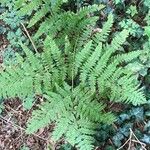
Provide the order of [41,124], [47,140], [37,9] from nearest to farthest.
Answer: [41,124], [47,140], [37,9]

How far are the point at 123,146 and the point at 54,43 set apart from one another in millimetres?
1400

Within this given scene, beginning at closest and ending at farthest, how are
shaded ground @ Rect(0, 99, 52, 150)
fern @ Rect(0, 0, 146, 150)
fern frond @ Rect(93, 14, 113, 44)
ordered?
fern @ Rect(0, 0, 146, 150) < fern frond @ Rect(93, 14, 113, 44) < shaded ground @ Rect(0, 99, 52, 150)

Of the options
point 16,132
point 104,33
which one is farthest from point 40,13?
point 16,132

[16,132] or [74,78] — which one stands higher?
[74,78]

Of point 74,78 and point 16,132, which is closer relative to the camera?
point 74,78

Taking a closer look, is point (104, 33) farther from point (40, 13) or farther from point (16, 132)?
point (16, 132)

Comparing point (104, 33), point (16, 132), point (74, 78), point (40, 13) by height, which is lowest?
point (16, 132)

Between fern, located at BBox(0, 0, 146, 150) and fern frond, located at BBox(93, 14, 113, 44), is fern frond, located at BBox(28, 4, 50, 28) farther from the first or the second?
fern frond, located at BBox(93, 14, 113, 44)

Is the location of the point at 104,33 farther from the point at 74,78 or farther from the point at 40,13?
the point at 40,13

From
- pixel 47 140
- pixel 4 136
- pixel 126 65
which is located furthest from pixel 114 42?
pixel 4 136

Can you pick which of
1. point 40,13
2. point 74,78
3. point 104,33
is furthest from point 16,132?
point 104,33

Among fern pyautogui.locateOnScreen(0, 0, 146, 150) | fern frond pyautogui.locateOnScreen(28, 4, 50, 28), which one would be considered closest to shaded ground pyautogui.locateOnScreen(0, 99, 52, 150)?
fern pyautogui.locateOnScreen(0, 0, 146, 150)

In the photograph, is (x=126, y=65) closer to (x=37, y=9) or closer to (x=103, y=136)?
(x=103, y=136)

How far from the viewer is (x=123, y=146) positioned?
402cm
